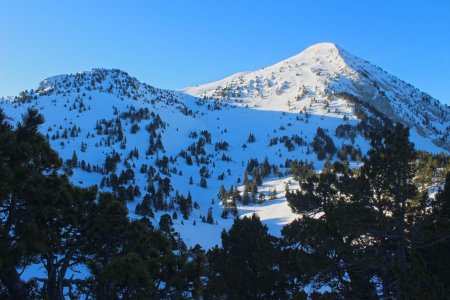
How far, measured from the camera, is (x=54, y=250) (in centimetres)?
666

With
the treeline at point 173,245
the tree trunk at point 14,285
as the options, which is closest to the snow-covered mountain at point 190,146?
the treeline at point 173,245

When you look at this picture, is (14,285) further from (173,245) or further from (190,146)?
(190,146)

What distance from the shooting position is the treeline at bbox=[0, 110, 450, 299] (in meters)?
6.09

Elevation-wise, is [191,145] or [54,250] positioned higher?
[191,145]

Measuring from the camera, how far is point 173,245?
321 inches

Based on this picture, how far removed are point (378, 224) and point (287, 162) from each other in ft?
373

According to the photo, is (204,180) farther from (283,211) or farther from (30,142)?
(30,142)

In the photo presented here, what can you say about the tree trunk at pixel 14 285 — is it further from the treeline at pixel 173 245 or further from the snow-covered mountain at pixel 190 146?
the snow-covered mountain at pixel 190 146

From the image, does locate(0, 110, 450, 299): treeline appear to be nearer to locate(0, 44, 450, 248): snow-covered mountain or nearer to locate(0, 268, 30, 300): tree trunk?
locate(0, 268, 30, 300): tree trunk

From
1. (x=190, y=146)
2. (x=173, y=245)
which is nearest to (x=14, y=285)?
(x=173, y=245)

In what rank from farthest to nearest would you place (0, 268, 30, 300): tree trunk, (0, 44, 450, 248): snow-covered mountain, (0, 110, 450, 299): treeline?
(0, 44, 450, 248): snow-covered mountain
(0, 268, 30, 300): tree trunk
(0, 110, 450, 299): treeline

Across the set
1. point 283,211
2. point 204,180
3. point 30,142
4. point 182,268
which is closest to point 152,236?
point 182,268

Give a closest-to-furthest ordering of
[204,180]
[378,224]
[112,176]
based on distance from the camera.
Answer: [378,224], [112,176], [204,180]

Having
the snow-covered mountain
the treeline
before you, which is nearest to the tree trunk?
the treeline
